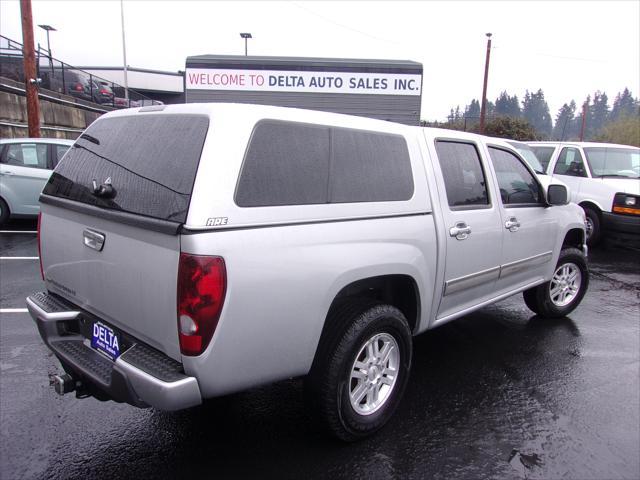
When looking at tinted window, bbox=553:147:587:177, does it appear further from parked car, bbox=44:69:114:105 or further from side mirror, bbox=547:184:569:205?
parked car, bbox=44:69:114:105

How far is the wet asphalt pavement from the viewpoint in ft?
8.55

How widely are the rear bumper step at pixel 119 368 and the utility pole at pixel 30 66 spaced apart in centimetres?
1183

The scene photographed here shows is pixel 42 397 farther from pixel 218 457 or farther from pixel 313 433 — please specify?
pixel 313 433

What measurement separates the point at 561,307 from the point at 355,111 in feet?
30.4

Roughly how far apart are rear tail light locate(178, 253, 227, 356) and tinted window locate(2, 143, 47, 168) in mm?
8161

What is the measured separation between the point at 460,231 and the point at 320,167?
4.23ft

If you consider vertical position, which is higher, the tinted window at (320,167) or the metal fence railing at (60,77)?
the metal fence railing at (60,77)

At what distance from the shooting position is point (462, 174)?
3588 millimetres

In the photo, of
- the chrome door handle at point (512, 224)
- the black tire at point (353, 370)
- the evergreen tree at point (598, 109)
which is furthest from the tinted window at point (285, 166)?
the evergreen tree at point (598, 109)

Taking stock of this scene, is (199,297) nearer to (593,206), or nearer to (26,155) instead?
(26,155)

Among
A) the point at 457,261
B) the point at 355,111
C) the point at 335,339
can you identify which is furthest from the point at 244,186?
the point at 355,111

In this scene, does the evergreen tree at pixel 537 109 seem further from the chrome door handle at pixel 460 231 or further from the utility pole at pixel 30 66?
the chrome door handle at pixel 460 231

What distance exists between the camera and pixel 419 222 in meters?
3.07

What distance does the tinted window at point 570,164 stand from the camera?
899 centimetres
